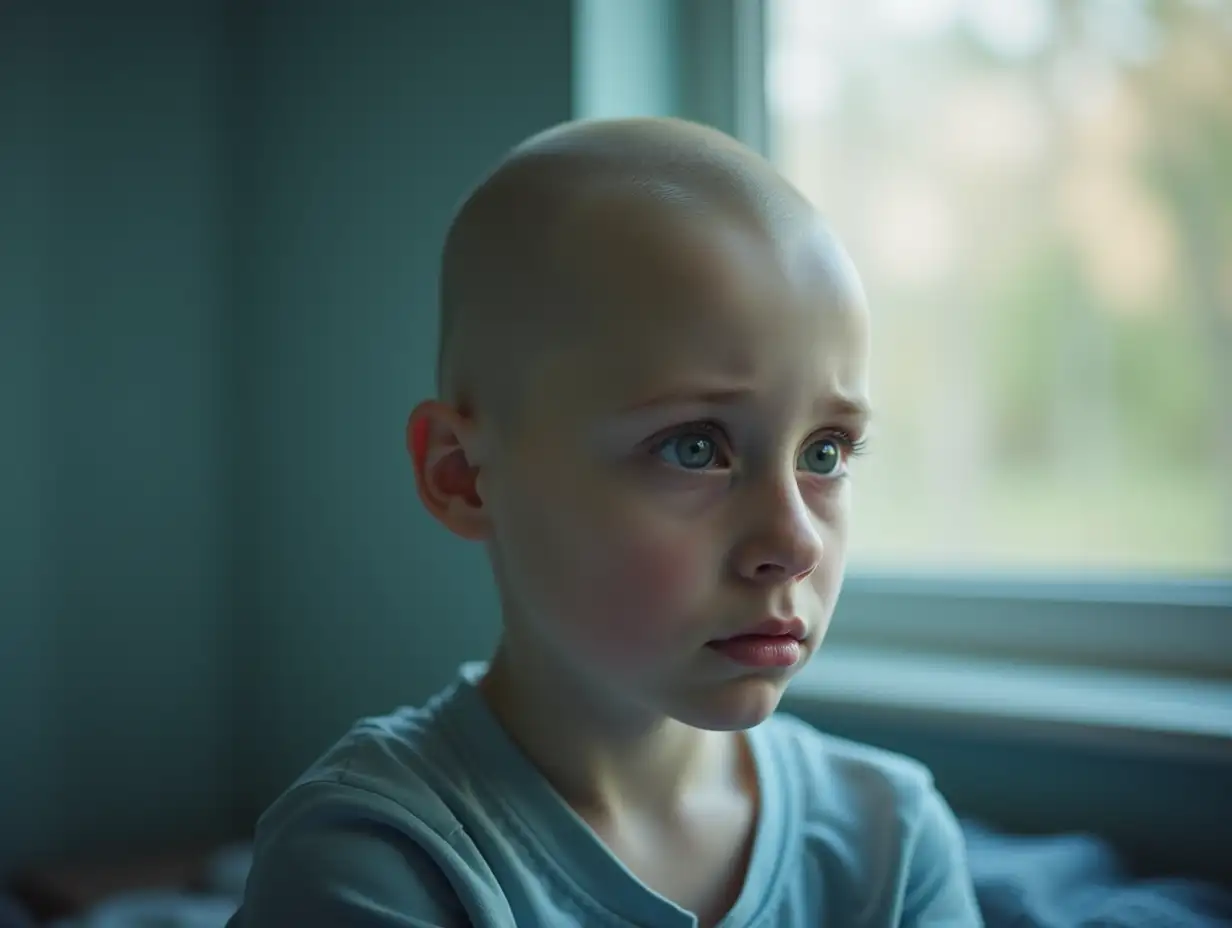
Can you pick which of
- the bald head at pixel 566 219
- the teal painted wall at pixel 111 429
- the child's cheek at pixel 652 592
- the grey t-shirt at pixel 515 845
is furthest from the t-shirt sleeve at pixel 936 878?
the teal painted wall at pixel 111 429

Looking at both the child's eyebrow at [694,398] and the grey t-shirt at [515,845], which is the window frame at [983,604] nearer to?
the grey t-shirt at [515,845]

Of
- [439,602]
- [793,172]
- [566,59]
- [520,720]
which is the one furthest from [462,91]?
[520,720]

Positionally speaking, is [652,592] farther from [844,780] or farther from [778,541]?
[844,780]

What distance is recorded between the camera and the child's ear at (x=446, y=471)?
0.75m

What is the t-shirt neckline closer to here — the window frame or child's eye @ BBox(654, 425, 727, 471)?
child's eye @ BBox(654, 425, 727, 471)

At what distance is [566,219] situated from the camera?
2.29 feet

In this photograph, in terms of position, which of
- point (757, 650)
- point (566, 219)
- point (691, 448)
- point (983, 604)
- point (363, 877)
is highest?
point (566, 219)

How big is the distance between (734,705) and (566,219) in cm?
28

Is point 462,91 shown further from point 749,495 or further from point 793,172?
point 749,495

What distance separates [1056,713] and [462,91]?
0.89 m

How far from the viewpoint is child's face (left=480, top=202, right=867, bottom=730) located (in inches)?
25.8

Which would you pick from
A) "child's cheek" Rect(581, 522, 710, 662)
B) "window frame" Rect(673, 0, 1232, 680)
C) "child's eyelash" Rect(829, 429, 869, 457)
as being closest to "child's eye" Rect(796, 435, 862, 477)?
"child's eyelash" Rect(829, 429, 869, 457)

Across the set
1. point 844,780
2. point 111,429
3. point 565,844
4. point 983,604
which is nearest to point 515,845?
point 565,844

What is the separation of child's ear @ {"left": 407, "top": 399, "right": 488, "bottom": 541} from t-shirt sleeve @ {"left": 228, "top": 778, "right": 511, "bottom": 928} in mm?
173
